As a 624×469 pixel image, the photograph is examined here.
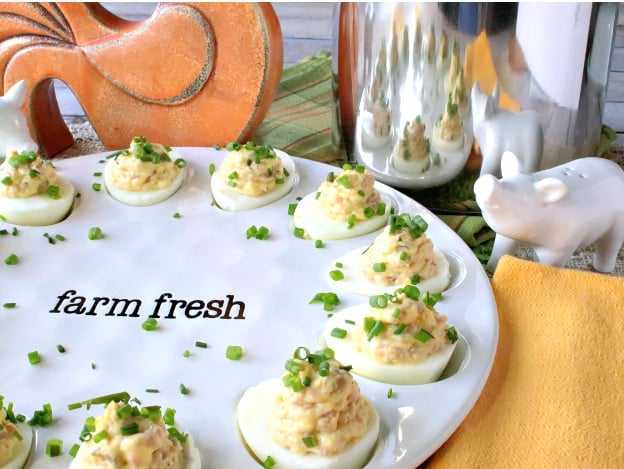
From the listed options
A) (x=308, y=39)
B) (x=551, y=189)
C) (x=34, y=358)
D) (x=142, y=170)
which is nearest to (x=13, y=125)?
(x=142, y=170)

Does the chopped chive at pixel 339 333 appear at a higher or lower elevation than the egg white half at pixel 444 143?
lower

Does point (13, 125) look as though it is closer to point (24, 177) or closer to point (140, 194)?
point (24, 177)

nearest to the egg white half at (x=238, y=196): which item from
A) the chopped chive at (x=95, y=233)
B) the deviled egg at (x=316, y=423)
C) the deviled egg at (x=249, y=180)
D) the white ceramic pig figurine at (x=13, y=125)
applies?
the deviled egg at (x=249, y=180)

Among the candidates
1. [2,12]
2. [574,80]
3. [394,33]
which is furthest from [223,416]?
[2,12]

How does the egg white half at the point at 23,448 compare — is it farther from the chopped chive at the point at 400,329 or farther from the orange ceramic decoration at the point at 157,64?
the orange ceramic decoration at the point at 157,64

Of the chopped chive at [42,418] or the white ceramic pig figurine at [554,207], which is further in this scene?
the white ceramic pig figurine at [554,207]

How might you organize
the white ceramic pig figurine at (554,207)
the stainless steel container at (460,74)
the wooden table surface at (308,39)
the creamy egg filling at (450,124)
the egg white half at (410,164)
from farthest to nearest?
the wooden table surface at (308,39) < the egg white half at (410,164) < the creamy egg filling at (450,124) < the stainless steel container at (460,74) < the white ceramic pig figurine at (554,207)
